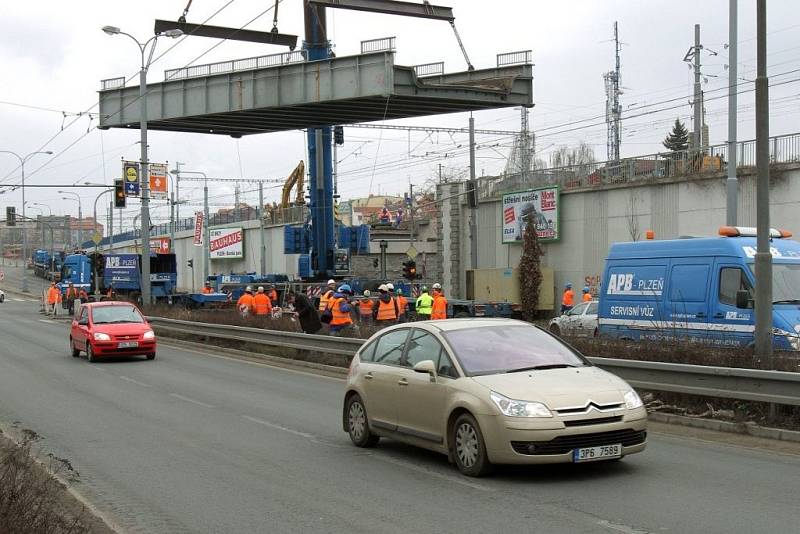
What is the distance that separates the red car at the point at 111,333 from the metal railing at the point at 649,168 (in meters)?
20.7

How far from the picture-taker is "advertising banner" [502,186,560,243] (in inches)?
1593

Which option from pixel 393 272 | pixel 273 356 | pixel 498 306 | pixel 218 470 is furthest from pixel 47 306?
pixel 218 470

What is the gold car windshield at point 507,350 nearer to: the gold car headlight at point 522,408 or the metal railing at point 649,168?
the gold car headlight at point 522,408

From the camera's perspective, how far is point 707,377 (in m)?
11.4

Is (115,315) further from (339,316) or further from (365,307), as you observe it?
(339,316)

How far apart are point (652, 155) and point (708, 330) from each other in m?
23.0

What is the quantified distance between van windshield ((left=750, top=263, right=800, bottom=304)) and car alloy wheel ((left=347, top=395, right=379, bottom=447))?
7.93m

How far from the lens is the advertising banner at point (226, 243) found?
245 feet

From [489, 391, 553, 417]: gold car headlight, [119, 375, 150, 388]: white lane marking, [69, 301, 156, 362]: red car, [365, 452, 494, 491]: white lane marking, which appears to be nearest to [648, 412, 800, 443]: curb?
[489, 391, 553, 417]: gold car headlight

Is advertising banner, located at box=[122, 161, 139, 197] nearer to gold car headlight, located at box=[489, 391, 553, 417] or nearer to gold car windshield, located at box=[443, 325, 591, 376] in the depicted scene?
gold car windshield, located at box=[443, 325, 591, 376]

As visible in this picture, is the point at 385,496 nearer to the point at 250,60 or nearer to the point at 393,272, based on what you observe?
the point at 250,60

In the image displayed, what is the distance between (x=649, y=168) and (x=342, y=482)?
98.2ft

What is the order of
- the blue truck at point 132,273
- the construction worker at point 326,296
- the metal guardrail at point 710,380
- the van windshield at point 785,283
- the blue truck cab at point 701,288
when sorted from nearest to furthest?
the metal guardrail at point 710,380 < the blue truck cab at point 701,288 < the van windshield at point 785,283 < the construction worker at point 326,296 < the blue truck at point 132,273

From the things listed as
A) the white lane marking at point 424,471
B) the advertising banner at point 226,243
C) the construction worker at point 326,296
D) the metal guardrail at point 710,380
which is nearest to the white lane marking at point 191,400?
the white lane marking at point 424,471
